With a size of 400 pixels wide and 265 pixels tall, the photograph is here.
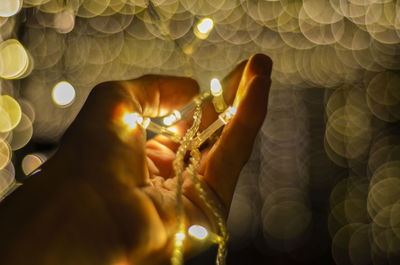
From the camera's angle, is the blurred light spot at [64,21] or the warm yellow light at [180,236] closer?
the warm yellow light at [180,236]

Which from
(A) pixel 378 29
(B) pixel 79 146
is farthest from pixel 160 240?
(A) pixel 378 29

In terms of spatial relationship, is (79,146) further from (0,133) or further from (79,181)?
(0,133)

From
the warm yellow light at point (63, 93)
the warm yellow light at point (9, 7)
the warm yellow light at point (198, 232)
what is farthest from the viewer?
the warm yellow light at point (63, 93)

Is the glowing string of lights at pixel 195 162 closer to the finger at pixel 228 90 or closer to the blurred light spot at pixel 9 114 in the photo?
the finger at pixel 228 90

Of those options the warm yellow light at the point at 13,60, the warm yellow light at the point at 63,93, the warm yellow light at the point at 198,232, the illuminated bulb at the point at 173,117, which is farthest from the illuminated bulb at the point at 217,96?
the warm yellow light at the point at 13,60

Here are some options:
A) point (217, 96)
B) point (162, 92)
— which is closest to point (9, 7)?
point (162, 92)

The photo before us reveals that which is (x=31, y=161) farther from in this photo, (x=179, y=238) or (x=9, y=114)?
(x=179, y=238)

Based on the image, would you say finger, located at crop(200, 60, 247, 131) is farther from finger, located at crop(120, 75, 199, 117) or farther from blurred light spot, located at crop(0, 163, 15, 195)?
blurred light spot, located at crop(0, 163, 15, 195)
